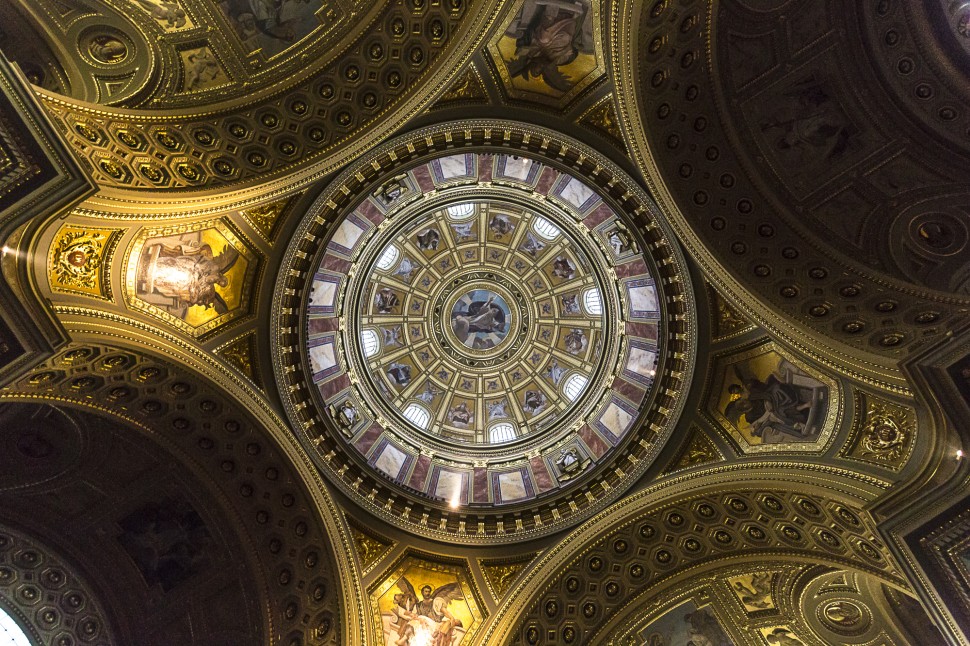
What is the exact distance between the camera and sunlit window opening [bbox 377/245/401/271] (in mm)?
21797

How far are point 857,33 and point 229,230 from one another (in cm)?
1446

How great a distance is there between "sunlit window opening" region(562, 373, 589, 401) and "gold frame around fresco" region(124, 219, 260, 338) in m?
11.4

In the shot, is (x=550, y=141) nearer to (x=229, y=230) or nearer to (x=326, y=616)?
(x=229, y=230)

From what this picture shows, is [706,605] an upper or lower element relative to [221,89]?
lower

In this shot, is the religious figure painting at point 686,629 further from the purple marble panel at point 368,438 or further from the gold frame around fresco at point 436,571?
the purple marble panel at point 368,438

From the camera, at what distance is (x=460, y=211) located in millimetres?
22703

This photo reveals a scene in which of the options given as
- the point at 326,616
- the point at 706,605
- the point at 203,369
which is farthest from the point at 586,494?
the point at 203,369

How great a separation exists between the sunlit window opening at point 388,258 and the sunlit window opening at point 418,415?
5.13 metres

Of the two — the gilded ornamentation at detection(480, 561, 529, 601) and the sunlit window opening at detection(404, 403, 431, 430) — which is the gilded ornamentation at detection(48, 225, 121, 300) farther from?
the gilded ornamentation at detection(480, 561, 529, 601)

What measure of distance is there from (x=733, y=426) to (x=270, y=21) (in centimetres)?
1416

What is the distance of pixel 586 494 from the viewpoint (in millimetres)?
17594

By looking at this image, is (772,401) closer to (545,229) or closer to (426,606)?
(545,229)

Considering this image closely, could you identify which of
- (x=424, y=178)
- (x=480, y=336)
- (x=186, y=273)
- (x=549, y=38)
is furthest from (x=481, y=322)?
(x=549, y=38)

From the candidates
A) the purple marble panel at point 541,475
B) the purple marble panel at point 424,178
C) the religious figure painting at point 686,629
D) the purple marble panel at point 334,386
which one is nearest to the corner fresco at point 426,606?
the purple marble panel at point 541,475
